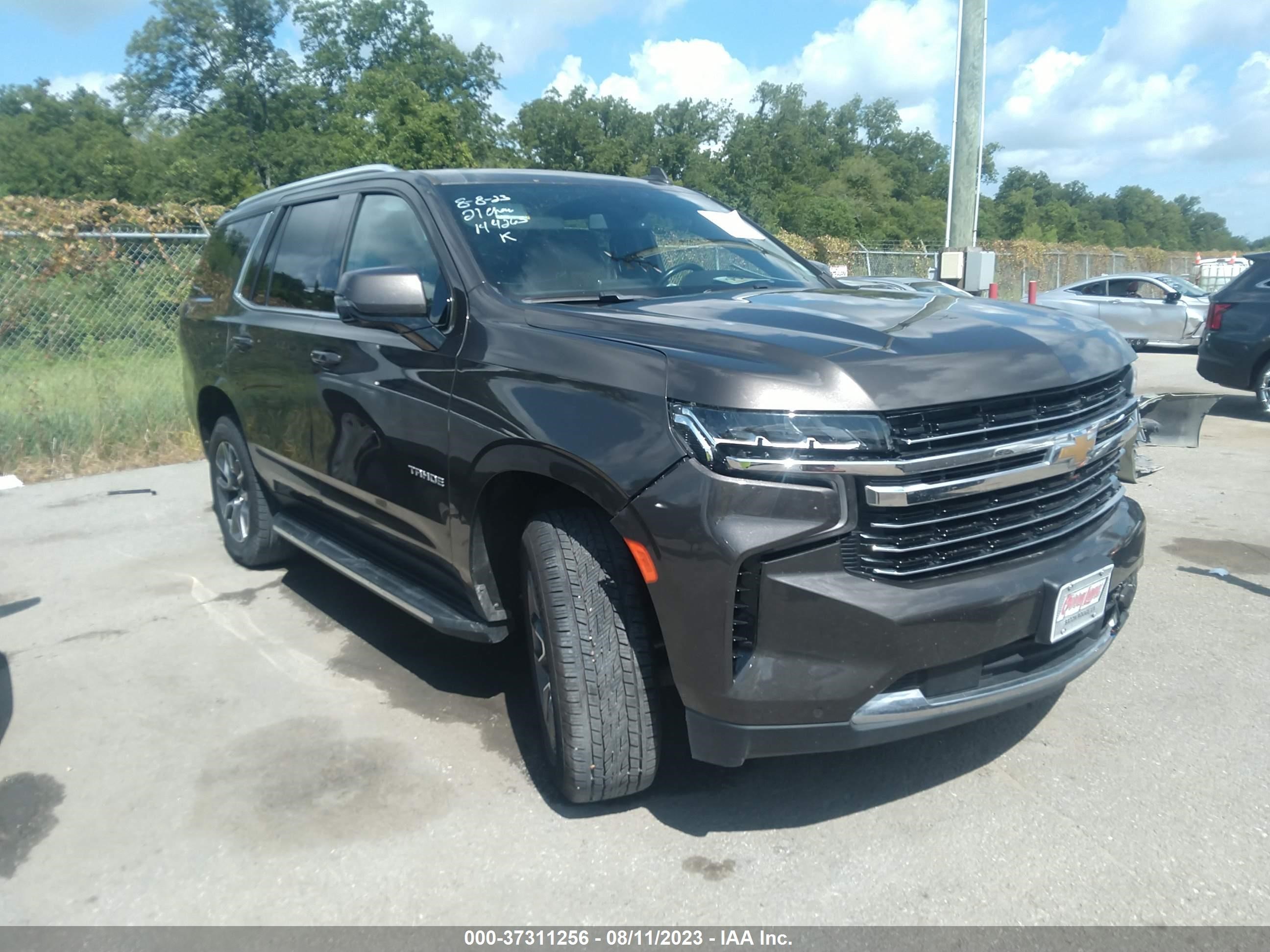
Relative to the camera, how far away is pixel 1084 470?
3.08 m

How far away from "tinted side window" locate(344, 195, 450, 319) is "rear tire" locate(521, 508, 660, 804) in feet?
3.64

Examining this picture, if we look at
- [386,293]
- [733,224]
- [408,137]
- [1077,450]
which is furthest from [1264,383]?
[408,137]

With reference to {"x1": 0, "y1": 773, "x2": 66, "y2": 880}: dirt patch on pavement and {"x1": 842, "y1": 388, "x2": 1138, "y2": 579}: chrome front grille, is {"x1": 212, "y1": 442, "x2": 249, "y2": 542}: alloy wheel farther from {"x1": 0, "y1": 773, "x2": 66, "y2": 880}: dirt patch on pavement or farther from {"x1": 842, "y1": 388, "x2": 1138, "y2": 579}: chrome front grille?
{"x1": 842, "y1": 388, "x2": 1138, "y2": 579}: chrome front grille

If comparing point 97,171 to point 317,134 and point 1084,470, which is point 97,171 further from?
point 1084,470

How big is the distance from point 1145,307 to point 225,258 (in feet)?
55.5

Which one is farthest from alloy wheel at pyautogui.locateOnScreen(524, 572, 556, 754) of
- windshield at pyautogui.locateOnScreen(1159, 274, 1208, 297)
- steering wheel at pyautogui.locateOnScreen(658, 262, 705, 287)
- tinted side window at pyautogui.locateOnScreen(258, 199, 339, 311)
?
windshield at pyautogui.locateOnScreen(1159, 274, 1208, 297)

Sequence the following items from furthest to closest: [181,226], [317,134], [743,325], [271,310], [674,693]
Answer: [317,134], [181,226], [271,310], [674,693], [743,325]

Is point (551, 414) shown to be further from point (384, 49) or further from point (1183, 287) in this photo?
point (384, 49)

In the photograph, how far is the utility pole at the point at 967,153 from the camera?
1181 centimetres

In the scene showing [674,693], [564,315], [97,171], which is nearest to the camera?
[564,315]

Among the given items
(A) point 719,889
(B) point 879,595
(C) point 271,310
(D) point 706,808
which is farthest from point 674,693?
(C) point 271,310

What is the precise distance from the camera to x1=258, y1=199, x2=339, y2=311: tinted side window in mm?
4469

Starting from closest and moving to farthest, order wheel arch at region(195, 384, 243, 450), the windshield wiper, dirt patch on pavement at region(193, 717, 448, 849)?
dirt patch on pavement at region(193, 717, 448, 849) < the windshield wiper < wheel arch at region(195, 384, 243, 450)

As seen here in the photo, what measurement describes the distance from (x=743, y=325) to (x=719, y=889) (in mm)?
1562
